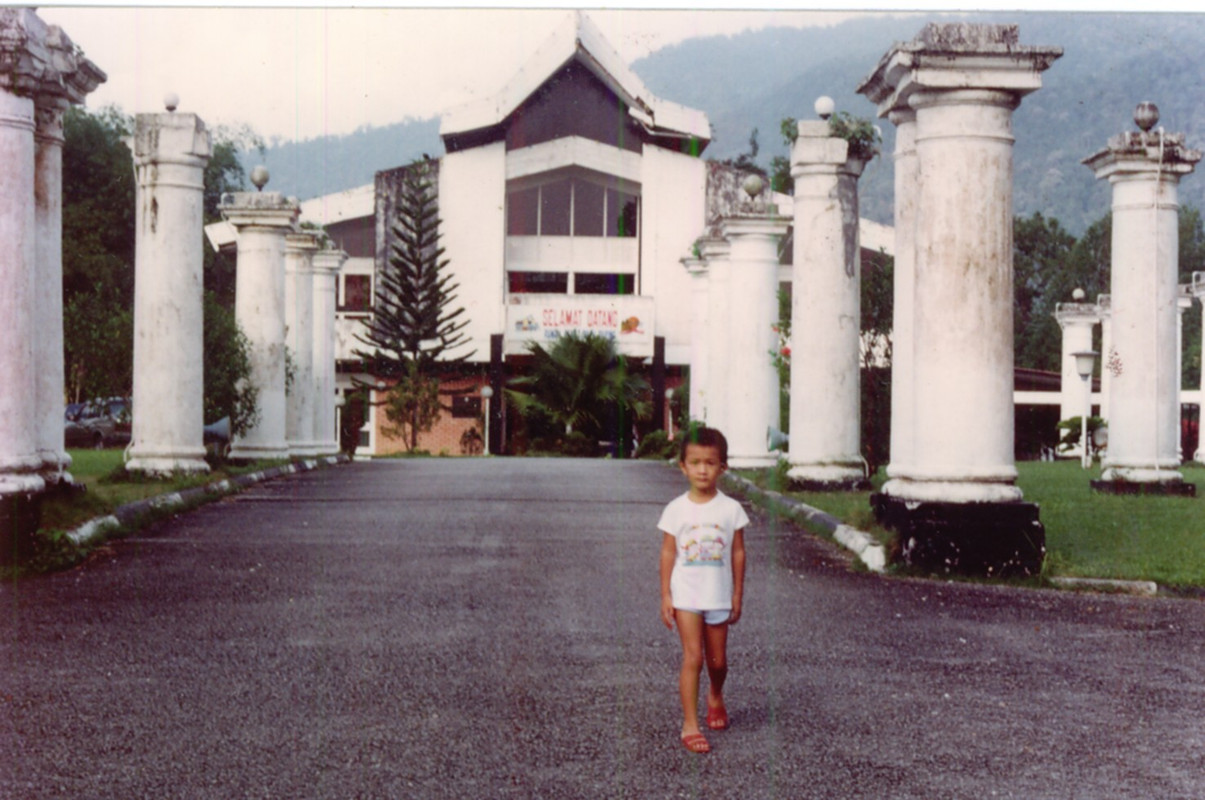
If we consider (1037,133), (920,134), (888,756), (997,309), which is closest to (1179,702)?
(888,756)

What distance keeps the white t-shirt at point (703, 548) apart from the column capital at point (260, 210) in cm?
1477

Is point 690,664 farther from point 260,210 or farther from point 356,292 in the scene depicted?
point 356,292

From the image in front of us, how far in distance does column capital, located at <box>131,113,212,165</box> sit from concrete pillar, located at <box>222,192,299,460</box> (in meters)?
4.03

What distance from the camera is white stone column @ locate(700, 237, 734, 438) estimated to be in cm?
2091

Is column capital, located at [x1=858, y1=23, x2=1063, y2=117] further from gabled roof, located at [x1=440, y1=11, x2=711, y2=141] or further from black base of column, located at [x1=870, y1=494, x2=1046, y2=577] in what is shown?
gabled roof, located at [x1=440, y1=11, x2=711, y2=141]

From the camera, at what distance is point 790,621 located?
774 centimetres

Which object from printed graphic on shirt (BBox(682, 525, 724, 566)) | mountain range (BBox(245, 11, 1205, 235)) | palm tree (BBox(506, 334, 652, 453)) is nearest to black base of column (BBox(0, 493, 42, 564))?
printed graphic on shirt (BBox(682, 525, 724, 566))

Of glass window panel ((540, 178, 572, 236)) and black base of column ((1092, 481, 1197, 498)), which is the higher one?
glass window panel ((540, 178, 572, 236))

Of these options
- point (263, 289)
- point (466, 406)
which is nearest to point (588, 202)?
point (466, 406)

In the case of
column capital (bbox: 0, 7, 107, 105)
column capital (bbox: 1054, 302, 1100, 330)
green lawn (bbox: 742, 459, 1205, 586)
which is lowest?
green lawn (bbox: 742, 459, 1205, 586)

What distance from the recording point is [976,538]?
9539 millimetres

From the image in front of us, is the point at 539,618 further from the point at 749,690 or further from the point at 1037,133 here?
the point at 1037,133

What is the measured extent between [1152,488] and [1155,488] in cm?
3

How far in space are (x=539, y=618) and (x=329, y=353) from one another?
670 inches
